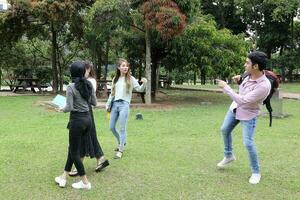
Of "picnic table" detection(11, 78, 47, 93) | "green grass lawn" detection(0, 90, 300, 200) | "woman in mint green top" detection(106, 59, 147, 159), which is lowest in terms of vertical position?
"green grass lawn" detection(0, 90, 300, 200)

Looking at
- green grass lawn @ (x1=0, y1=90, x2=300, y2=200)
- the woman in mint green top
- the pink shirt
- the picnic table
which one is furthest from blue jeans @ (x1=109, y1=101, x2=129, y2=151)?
the picnic table

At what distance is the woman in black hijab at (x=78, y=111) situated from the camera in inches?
234

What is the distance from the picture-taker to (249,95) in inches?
235

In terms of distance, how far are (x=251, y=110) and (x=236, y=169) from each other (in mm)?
1206

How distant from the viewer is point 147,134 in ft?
33.8

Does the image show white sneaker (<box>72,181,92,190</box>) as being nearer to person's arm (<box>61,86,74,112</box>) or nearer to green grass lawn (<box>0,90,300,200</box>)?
green grass lawn (<box>0,90,300,200</box>)

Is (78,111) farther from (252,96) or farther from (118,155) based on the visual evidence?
(252,96)

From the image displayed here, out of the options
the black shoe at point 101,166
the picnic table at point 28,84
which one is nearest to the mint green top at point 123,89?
the black shoe at point 101,166

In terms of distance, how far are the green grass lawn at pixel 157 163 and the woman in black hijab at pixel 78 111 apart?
9.0 inches

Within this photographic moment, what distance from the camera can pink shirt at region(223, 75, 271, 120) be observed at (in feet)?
19.5

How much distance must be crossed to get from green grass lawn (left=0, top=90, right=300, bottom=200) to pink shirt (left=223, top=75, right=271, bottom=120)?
2.97ft

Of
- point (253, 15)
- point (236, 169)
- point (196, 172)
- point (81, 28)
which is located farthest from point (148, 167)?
point (253, 15)

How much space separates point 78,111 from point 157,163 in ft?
6.16

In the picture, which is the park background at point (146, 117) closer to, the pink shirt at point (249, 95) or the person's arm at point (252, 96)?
the pink shirt at point (249, 95)
